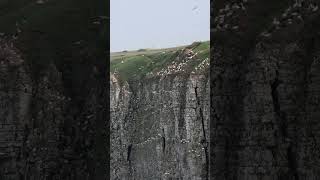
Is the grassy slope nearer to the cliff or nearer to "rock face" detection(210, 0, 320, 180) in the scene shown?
the cliff

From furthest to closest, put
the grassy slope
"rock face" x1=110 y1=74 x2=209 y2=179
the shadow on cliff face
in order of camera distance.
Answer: the grassy slope → "rock face" x1=110 y1=74 x2=209 y2=179 → the shadow on cliff face

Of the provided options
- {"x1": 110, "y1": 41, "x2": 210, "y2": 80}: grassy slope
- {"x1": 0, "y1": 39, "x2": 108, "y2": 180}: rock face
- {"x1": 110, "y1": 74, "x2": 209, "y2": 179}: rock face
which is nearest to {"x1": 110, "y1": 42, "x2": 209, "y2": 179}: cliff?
{"x1": 110, "y1": 74, "x2": 209, "y2": 179}: rock face

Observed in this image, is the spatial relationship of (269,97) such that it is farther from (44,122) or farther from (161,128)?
(161,128)

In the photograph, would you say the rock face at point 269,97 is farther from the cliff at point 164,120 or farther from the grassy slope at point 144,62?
the grassy slope at point 144,62

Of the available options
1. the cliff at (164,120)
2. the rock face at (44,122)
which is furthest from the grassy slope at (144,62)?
the rock face at (44,122)

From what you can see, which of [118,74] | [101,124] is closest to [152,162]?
[118,74]

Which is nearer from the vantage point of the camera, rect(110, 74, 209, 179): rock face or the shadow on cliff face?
the shadow on cliff face

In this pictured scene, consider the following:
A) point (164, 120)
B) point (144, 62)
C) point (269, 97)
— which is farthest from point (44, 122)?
point (144, 62)

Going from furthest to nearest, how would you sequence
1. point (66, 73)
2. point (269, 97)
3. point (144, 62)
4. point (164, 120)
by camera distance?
point (144, 62) < point (164, 120) < point (66, 73) < point (269, 97)

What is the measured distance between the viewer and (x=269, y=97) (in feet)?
33.0

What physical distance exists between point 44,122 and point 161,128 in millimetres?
22684

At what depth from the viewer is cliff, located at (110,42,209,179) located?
29.9 metres

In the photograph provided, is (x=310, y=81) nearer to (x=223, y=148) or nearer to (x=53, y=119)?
(x=223, y=148)

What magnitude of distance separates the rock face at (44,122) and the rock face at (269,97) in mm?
2277
